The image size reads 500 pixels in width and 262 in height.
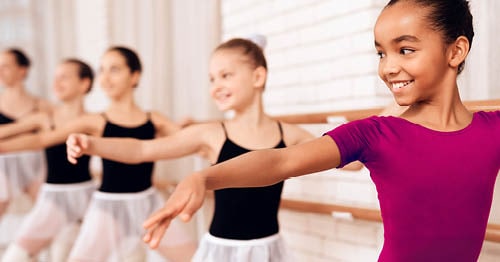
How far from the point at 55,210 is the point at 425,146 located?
2597mm

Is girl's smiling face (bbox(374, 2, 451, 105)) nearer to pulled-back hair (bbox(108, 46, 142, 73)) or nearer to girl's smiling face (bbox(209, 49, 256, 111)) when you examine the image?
girl's smiling face (bbox(209, 49, 256, 111))

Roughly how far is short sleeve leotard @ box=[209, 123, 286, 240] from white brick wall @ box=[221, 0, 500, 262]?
0.53 m

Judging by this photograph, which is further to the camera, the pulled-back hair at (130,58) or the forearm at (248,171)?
the pulled-back hair at (130,58)

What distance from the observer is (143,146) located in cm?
218

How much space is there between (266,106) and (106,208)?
0.92 meters

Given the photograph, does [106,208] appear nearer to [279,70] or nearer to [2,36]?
[279,70]

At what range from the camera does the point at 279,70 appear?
10.5ft

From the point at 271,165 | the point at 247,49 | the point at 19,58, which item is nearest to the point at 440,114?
the point at 271,165

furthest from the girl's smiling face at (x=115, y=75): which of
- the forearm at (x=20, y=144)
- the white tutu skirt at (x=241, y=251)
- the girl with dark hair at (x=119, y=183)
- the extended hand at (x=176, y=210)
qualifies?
the extended hand at (x=176, y=210)

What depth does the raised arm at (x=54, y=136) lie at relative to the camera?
3.06 metres

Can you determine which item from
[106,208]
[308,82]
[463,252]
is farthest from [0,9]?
[463,252]

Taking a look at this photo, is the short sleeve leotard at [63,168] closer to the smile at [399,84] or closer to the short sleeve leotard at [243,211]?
the short sleeve leotard at [243,211]

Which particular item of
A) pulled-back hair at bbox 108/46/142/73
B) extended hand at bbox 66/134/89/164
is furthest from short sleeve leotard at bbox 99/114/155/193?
extended hand at bbox 66/134/89/164

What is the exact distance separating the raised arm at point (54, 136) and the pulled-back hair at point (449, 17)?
1.99 metres
